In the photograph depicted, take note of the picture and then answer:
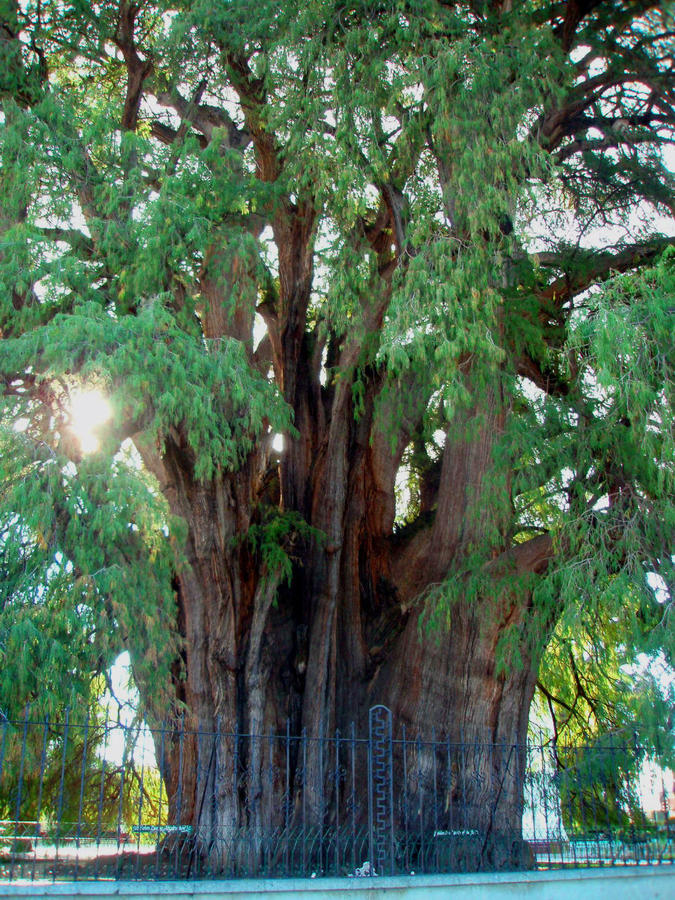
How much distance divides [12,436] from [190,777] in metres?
3.56

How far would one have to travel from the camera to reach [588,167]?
28.9 ft

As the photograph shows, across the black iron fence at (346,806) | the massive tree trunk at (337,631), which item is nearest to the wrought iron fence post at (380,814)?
the black iron fence at (346,806)

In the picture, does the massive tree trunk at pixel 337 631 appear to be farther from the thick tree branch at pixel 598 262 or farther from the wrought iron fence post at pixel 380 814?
the thick tree branch at pixel 598 262

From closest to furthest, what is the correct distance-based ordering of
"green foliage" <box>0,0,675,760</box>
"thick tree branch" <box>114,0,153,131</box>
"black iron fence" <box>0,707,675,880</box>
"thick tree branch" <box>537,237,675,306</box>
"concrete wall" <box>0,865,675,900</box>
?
"concrete wall" <box>0,865,675,900</box>, "black iron fence" <box>0,707,675,880</box>, "green foliage" <box>0,0,675,760</box>, "thick tree branch" <box>537,237,675,306</box>, "thick tree branch" <box>114,0,153,131</box>

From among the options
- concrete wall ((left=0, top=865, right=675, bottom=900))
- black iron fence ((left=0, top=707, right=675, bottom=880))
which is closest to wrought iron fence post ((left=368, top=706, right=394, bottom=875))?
black iron fence ((left=0, top=707, right=675, bottom=880))

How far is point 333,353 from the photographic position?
33.5 feet

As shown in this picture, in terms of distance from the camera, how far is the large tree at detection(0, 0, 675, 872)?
20.9 ft

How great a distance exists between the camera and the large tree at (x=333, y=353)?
6.38m

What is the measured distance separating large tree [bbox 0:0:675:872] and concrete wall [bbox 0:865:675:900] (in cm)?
156

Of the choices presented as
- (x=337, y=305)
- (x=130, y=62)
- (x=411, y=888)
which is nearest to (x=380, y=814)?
(x=411, y=888)

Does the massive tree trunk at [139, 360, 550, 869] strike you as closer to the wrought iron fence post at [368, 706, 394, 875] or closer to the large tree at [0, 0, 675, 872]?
the large tree at [0, 0, 675, 872]

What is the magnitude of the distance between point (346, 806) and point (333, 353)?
15.6ft

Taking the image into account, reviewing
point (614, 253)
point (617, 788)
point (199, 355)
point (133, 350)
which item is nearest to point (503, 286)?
point (614, 253)

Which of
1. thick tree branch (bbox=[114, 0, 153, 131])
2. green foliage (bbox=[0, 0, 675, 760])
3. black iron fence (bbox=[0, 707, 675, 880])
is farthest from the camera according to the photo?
thick tree branch (bbox=[114, 0, 153, 131])
